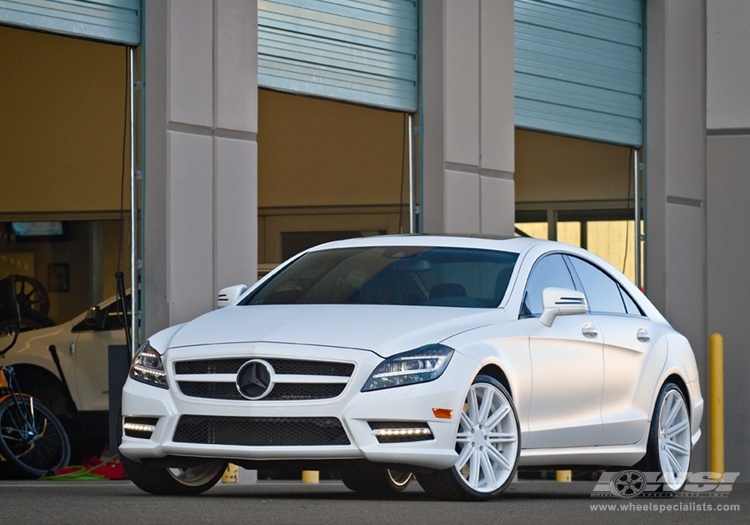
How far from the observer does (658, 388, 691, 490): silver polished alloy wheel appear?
9.08 m

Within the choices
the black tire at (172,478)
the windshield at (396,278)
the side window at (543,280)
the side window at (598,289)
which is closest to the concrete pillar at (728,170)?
the side window at (598,289)

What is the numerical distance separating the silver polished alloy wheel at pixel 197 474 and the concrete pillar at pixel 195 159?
3.05 m

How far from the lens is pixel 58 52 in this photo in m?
18.3

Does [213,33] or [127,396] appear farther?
[213,33]

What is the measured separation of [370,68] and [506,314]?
6.19m

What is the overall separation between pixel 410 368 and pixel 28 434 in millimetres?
6503

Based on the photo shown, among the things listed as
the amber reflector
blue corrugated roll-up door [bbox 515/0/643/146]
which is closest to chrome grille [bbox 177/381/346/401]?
the amber reflector

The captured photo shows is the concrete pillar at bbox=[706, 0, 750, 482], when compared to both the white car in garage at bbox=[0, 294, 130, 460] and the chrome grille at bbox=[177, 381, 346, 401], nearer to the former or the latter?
the white car in garage at bbox=[0, 294, 130, 460]

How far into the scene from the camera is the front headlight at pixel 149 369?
7250mm

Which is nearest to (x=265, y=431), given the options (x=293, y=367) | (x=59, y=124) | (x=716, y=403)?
(x=293, y=367)

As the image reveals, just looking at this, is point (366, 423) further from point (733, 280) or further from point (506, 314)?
point (733, 280)

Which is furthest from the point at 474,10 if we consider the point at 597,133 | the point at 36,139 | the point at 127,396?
the point at 127,396

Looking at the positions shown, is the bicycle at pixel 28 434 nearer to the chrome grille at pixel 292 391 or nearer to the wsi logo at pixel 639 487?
the wsi logo at pixel 639 487

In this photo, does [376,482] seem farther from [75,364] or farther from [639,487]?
[75,364]
